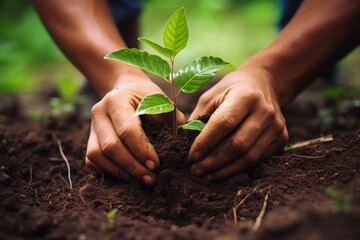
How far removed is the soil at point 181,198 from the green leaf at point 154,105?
214 millimetres

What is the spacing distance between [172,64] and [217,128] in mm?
334

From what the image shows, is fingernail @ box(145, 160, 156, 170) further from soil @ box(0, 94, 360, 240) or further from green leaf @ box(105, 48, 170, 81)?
green leaf @ box(105, 48, 170, 81)

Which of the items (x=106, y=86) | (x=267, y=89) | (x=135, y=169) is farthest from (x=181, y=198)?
(x=106, y=86)

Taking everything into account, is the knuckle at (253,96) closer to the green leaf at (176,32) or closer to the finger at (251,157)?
the finger at (251,157)

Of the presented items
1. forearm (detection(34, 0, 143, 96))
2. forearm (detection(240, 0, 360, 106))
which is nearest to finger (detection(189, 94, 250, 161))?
forearm (detection(240, 0, 360, 106))

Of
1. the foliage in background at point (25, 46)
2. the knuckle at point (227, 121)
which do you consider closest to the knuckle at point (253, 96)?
the knuckle at point (227, 121)

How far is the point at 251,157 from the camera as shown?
1.85 m

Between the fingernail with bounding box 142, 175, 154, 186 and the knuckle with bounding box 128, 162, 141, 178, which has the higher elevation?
the knuckle with bounding box 128, 162, 141, 178

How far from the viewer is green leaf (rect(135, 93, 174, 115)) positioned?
162cm

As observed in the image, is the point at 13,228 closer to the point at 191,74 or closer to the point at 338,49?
the point at 191,74

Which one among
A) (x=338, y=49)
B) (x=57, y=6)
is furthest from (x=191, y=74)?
→ (x=57, y=6)

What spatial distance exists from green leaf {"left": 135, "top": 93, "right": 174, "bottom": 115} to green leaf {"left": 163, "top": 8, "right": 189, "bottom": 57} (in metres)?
0.22

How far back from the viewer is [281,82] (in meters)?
2.30

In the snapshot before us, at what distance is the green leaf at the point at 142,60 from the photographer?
5.41ft
